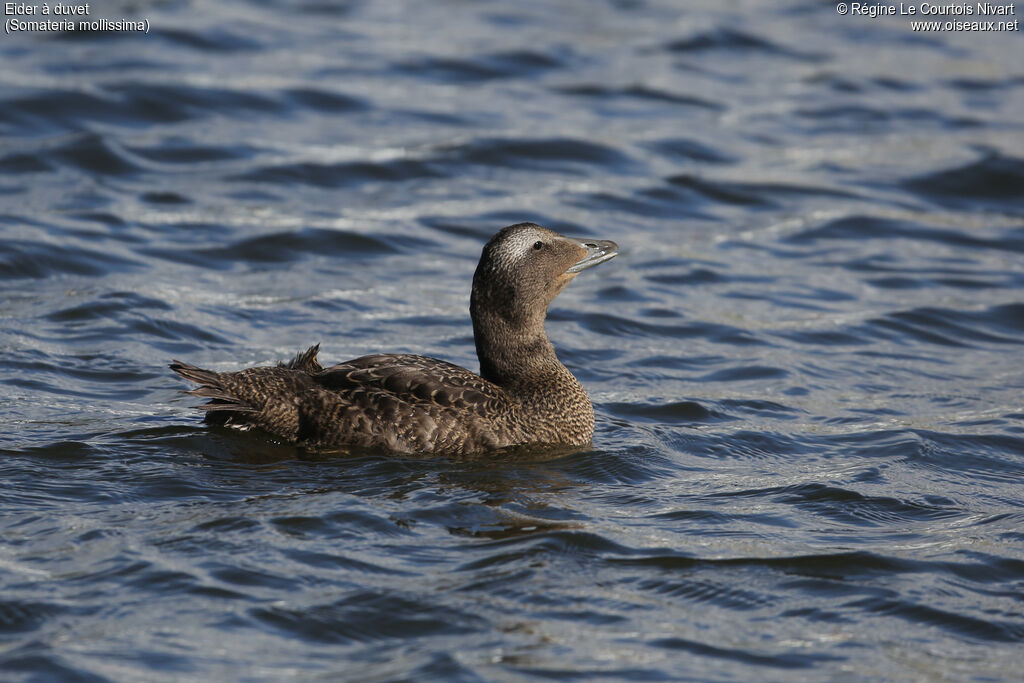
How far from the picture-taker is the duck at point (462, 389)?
7.77m

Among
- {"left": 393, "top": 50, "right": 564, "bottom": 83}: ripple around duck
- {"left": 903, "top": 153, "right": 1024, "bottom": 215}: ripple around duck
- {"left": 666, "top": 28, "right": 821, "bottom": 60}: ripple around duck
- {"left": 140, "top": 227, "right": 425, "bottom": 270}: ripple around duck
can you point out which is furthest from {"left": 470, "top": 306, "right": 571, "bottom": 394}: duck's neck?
{"left": 666, "top": 28, "right": 821, "bottom": 60}: ripple around duck

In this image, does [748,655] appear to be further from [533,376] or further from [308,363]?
[308,363]

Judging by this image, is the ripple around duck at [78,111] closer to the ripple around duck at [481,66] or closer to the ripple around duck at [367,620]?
the ripple around duck at [481,66]

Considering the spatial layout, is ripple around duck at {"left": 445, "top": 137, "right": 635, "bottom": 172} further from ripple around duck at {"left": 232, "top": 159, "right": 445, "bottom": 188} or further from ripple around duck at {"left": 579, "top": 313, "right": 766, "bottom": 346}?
ripple around duck at {"left": 579, "top": 313, "right": 766, "bottom": 346}

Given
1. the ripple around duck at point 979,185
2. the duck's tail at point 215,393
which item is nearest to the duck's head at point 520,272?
the duck's tail at point 215,393

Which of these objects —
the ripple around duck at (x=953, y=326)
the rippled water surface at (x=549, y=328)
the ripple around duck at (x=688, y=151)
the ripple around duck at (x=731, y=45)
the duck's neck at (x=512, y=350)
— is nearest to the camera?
the rippled water surface at (x=549, y=328)

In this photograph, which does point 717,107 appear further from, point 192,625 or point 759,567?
point 192,625

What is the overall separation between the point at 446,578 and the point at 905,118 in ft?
42.4

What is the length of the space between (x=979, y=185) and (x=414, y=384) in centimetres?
972

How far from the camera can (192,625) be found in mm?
5820

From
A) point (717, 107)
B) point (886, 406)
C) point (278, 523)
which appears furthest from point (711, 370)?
point (717, 107)

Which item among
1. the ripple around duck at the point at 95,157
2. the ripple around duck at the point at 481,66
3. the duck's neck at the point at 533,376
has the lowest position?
the duck's neck at the point at 533,376

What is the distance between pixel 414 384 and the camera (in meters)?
7.87

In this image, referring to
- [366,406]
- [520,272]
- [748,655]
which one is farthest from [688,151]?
[748,655]
